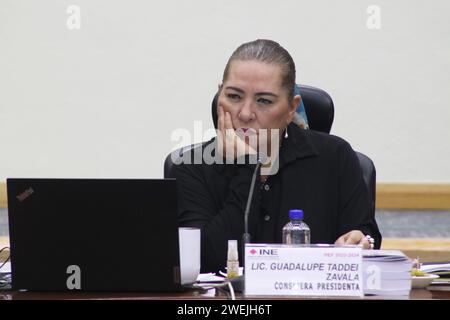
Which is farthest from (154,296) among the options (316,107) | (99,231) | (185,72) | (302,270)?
(185,72)

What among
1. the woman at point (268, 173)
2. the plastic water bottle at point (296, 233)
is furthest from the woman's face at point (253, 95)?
the plastic water bottle at point (296, 233)

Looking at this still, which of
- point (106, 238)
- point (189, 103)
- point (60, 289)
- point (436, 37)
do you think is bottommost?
point (60, 289)

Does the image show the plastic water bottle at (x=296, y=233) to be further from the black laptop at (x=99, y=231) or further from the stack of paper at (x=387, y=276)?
the black laptop at (x=99, y=231)

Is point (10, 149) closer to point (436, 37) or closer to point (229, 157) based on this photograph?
point (229, 157)

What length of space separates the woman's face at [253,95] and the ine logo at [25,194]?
0.76 m

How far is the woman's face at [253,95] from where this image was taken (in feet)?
7.56

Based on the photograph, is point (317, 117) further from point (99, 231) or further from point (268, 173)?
point (99, 231)

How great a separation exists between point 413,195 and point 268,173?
1.23 metres

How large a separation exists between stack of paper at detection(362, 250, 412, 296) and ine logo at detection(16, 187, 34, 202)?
69 cm

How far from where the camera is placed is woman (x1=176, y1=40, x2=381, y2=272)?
2307 millimetres

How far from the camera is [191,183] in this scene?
2.39 metres
